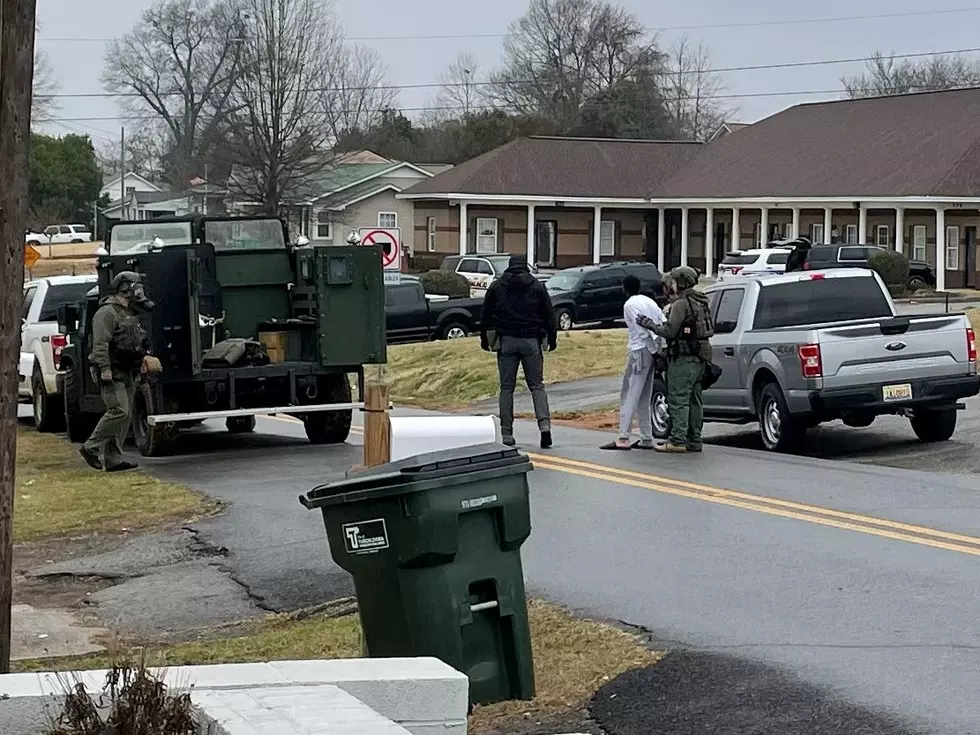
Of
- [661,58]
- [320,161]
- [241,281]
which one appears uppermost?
[661,58]

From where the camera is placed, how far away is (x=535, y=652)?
8062mm

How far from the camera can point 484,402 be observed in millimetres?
26312

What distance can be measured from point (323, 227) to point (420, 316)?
112 feet

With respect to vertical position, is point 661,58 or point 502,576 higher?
point 661,58

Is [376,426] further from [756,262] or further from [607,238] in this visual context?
[607,238]

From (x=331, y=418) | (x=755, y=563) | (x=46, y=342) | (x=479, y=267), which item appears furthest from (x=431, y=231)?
(x=755, y=563)

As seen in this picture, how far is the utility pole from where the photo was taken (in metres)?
6.35

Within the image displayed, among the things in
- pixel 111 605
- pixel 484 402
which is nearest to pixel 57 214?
pixel 484 402

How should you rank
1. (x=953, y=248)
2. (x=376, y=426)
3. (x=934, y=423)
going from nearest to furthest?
1. (x=376, y=426)
2. (x=934, y=423)
3. (x=953, y=248)

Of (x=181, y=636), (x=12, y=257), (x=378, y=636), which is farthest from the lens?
(x=181, y=636)

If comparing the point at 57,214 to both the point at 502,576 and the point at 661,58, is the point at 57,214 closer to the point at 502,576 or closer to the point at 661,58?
the point at 661,58

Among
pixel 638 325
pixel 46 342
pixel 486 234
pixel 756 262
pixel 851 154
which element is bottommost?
pixel 46 342

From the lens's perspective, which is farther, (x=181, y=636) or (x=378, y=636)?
(x=181, y=636)

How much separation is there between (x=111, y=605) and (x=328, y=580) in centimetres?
136
